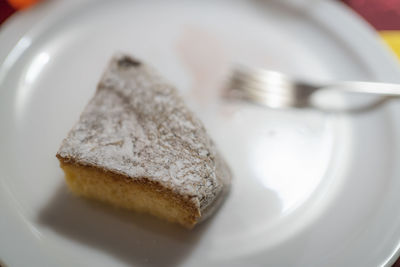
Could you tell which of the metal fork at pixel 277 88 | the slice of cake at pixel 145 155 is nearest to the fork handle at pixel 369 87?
the metal fork at pixel 277 88

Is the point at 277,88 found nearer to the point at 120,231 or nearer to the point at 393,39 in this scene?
the point at 393,39

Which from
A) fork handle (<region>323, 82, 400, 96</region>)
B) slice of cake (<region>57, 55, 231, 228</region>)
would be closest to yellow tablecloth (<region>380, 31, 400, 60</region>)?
fork handle (<region>323, 82, 400, 96</region>)

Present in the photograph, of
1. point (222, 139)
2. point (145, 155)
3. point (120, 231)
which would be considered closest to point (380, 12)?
point (222, 139)

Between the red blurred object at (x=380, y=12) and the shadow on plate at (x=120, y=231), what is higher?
→ the red blurred object at (x=380, y=12)

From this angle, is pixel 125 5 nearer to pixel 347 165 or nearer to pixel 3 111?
pixel 3 111

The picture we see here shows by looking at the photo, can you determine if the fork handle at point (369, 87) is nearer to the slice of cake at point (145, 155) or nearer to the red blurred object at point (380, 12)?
the red blurred object at point (380, 12)

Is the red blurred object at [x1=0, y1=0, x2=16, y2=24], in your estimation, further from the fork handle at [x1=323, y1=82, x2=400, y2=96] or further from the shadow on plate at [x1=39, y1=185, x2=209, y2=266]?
the fork handle at [x1=323, y1=82, x2=400, y2=96]
